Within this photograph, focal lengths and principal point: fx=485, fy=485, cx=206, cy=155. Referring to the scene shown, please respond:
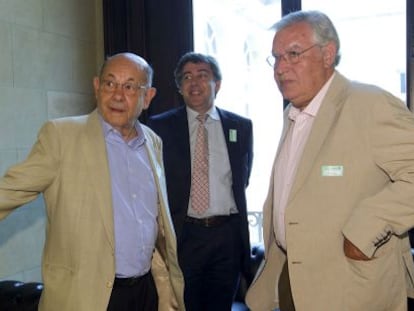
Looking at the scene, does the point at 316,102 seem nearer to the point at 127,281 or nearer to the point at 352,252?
the point at 352,252

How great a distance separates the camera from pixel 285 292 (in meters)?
1.80

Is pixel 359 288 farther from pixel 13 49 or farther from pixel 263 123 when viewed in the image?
pixel 13 49

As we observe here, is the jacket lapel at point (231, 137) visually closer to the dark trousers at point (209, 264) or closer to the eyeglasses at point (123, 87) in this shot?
the dark trousers at point (209, 264)

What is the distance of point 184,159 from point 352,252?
4.59ft

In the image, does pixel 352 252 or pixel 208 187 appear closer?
pixel 352 252

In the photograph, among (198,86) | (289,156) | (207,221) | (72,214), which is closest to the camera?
(72,214)

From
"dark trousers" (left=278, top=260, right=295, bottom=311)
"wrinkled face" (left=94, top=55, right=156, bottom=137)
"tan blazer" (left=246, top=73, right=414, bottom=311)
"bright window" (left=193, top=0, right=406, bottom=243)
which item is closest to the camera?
"tan blazer" (left=246, top=73, right=414, bottom=311)

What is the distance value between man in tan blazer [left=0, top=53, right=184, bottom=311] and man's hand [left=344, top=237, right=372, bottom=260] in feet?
2.43

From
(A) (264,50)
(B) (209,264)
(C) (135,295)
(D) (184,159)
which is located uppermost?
(A) (264,50)

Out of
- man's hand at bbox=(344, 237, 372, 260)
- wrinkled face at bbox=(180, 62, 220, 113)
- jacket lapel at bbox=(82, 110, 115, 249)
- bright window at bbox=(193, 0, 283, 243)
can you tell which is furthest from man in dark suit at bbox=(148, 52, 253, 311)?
man's hand at bbox=(344, 237, 372, 260)

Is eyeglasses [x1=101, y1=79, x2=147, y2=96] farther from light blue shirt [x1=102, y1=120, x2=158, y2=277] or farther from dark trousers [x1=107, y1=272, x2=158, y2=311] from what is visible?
dark trousers [x1=107, y1=272, x2=158, y2=311]

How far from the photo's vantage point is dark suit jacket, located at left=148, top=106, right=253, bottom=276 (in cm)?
271

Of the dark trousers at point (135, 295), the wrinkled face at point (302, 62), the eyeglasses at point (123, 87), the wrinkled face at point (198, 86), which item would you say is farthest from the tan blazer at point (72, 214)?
the wrinkled face at point (198, 86)

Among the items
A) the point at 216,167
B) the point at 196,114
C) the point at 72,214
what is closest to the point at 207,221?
the point at 216,167
